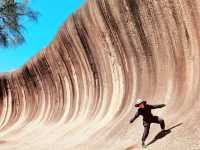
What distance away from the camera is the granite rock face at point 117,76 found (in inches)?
Answer: 420

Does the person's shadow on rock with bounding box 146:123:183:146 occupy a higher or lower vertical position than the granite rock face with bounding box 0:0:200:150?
lower

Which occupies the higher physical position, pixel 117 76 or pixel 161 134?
pixel 117 76

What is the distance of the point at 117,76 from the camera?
15266 millimetres

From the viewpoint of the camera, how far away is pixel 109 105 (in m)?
15.2

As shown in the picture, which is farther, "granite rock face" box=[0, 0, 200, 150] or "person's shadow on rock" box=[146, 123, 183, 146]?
"granite rock face" box=[0, 0, 200, 150]

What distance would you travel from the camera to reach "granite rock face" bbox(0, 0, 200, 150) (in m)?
10.7

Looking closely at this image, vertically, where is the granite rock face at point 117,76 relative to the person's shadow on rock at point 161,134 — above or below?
above

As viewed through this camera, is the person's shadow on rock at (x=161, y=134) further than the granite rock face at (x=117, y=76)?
No

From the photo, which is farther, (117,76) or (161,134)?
(117,76)

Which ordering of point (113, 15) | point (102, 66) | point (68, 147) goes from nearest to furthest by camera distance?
point (68, 147), point (113, 15), point (102, 66)

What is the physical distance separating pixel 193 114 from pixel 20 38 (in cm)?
1828

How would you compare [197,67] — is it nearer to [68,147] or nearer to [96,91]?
[68,147]

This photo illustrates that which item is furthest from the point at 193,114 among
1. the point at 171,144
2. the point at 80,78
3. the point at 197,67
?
the point at 80,78

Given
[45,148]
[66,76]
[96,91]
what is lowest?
[45,148]
